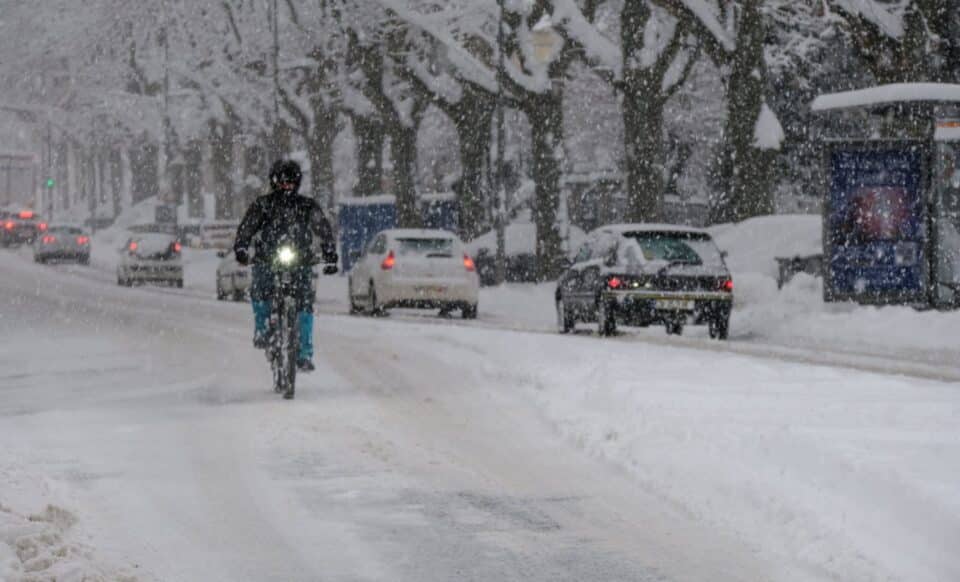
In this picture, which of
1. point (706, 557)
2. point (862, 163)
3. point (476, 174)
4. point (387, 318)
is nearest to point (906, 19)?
point (862, 163)

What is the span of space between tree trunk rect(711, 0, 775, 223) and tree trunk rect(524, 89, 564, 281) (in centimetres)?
377

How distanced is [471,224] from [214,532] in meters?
40.6

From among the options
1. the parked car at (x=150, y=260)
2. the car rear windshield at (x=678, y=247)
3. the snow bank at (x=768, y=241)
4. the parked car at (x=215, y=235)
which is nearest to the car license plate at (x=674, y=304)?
the car rear windshield at (x=678, y=247)

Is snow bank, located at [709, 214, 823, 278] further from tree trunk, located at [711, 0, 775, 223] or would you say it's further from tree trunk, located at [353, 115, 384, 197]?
tree trunk, located at [353, 115, 384, 197]

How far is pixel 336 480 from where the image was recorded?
995 cm

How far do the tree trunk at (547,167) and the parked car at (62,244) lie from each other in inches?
1102

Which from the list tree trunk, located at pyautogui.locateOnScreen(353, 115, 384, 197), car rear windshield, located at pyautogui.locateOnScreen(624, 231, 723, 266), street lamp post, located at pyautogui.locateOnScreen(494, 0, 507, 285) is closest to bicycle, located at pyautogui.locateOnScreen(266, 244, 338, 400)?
car rear windshield, located at pyautogui.locateOnScreen(624, 231, 723, 266)

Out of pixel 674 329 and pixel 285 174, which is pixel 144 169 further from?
pixel 285 174

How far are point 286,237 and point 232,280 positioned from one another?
23606mm

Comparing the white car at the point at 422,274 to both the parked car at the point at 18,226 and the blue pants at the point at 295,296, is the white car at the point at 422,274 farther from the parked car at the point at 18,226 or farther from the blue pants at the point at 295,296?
the parked car at the point at 18,226

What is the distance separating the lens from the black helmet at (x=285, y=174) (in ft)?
47.7

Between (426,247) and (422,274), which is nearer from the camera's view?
(422,274)

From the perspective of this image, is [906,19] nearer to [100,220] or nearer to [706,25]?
[706,25]

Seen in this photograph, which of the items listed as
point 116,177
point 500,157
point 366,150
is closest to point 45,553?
point 500,157
